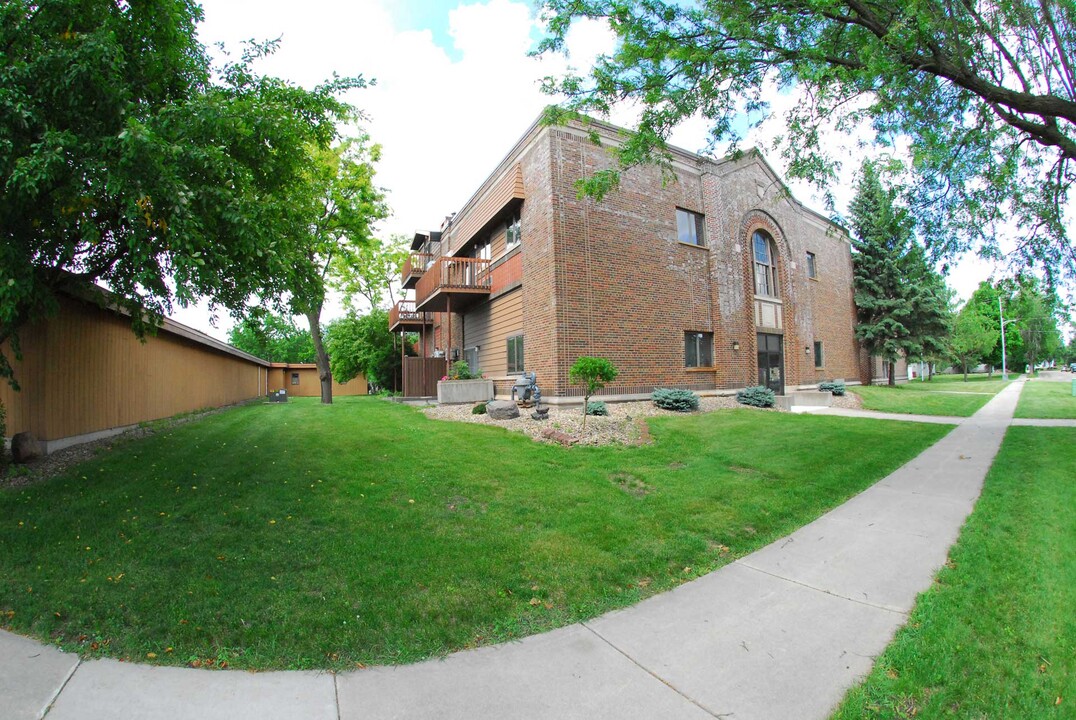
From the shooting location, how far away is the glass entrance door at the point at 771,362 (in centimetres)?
1845

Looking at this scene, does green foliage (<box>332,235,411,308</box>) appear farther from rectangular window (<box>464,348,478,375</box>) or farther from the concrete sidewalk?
the concrete sidewalk

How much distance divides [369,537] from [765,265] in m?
18.8

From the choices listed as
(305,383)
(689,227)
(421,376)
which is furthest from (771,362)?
(305,383)

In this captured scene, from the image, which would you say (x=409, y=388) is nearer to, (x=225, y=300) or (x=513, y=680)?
(x=225, y=300)

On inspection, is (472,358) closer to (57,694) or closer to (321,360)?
(321,360)

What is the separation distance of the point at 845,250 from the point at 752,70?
2187 centimetres

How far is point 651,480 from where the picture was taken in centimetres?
690

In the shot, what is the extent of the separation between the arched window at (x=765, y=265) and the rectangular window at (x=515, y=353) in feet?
31.7

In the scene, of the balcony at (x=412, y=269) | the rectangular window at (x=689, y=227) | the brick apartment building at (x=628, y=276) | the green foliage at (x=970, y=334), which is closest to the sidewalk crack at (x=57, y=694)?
the brick apartment building at (x=628, y=276)

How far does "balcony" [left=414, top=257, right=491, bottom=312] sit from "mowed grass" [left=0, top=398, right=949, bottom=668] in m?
8.61

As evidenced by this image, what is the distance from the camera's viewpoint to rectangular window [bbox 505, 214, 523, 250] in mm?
15398

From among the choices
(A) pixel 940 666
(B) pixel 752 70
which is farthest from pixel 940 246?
(A) pixel 940 666

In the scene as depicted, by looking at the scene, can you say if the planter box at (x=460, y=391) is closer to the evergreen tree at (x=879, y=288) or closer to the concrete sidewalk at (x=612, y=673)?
the concrete sidewalk at (x=612, y=673)

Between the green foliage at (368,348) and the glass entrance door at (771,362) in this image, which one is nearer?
the glass entrance door at (771,362)
